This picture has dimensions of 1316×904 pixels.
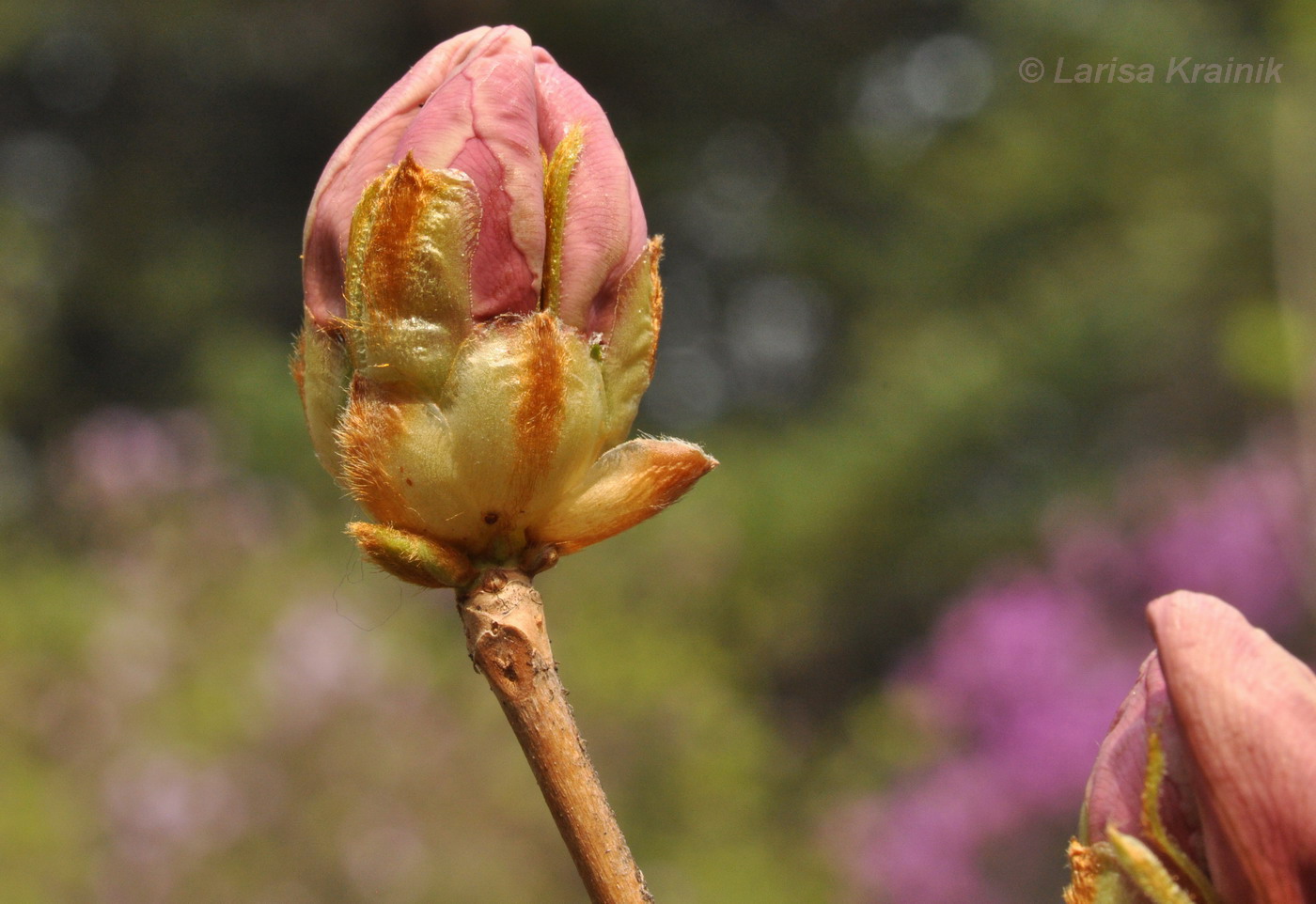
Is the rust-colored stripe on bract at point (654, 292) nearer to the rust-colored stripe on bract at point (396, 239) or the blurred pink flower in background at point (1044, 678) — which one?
the rust-colored stripe on bract at point (396, 239)

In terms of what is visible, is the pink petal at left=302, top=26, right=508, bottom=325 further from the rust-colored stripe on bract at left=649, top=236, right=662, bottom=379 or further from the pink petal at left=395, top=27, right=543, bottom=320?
the rust-colored stripe on bract at left=649, top=236, right=662, bottom=379

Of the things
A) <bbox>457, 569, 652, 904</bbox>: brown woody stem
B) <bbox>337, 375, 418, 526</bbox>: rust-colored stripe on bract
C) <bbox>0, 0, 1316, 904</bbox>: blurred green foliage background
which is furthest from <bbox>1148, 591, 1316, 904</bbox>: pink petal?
<bbox>0, 0, 1316, 904</bbox>: blurred green foliage background

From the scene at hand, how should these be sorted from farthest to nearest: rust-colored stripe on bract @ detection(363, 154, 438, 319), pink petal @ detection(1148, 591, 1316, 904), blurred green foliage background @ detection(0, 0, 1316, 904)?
blurred green foliage background @ detection(0, 0, 1316, 904)
rust-colored stripe on bract @ detection(363, 154, 438, 319)
pink petal @ detection(1148, 591, 1316, 904)

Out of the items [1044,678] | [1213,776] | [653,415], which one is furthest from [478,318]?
[653,415]

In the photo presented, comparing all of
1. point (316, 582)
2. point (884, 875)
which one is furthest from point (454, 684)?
point (884, 875)

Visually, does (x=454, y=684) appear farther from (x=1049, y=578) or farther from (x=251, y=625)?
(x=1049, y=578)
